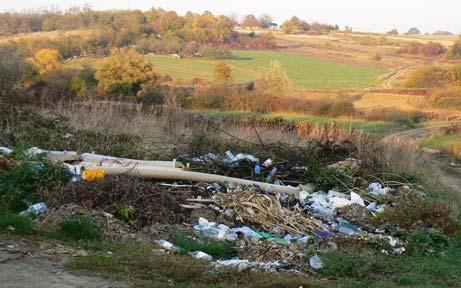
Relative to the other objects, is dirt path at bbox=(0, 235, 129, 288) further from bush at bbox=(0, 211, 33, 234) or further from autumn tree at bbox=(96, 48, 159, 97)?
autumn tree at bbox=(96, 48, 159, 97)

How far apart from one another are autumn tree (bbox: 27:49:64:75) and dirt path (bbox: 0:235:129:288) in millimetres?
34507

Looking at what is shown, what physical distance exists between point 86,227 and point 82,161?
12.0 ft

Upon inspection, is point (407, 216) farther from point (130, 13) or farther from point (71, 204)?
point (130, 13)

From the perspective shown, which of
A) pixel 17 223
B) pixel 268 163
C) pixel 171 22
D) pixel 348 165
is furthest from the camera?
pixel 171 22

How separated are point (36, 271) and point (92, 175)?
3.55 meters

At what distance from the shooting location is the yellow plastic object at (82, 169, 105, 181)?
8690 mm

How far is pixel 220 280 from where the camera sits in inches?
216

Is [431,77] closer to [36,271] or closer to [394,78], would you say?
[394,78]

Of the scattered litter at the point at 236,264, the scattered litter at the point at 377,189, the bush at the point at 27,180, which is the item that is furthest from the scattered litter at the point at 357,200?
the bush at the point at 27,180

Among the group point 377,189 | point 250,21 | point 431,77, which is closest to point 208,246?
point 377,189

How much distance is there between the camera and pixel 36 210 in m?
7.66

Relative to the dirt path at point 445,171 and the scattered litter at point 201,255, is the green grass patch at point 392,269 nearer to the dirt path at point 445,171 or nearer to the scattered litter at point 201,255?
the scattered litter at point 201,255

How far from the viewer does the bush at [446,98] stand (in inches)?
2259

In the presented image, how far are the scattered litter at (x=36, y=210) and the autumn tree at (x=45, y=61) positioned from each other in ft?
107
